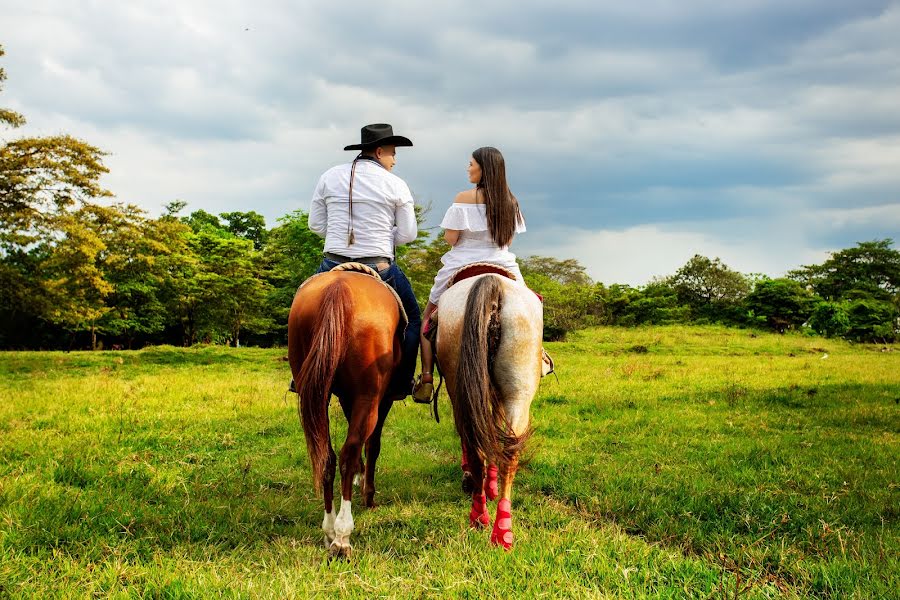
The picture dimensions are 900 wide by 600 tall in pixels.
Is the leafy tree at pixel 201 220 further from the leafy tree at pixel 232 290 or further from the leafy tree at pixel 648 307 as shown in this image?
the leafy tree at pixel 648 307

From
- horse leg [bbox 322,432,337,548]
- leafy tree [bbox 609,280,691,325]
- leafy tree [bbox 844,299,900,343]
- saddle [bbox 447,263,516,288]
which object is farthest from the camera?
leafy tree [bbox 609,280,691,325]

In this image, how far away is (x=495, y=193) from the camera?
505 cm

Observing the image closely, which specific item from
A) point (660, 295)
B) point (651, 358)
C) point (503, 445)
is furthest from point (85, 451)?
point (660, 295)

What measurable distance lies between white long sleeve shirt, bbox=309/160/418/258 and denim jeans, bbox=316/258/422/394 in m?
0.17

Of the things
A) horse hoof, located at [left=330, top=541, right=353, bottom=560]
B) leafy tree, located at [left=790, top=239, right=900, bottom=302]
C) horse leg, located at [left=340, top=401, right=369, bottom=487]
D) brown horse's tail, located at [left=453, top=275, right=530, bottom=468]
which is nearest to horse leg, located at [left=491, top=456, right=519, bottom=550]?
brown horse's tail, located at [left=453, top=275, right=530, bottom=468]

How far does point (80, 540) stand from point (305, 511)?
1.74 m

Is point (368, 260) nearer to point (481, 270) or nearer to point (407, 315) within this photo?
point (407, 315)

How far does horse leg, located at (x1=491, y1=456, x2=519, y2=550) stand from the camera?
4.05 m

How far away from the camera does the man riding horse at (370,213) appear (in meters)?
5.21

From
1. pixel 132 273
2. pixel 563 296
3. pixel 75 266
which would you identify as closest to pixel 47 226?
pixel 75 266

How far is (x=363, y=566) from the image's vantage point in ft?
12.2

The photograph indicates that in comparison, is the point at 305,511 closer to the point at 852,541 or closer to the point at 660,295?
the point at 852,541

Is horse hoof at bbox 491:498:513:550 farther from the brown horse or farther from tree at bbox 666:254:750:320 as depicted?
tree at bbox 666:254:750:320

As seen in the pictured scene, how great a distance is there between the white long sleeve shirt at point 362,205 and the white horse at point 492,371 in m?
1.00
